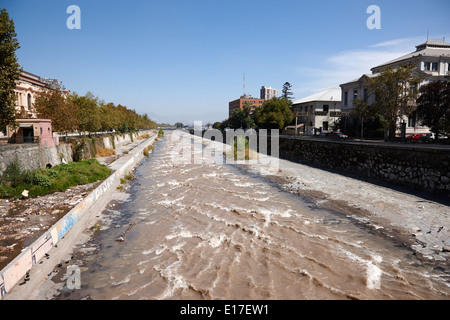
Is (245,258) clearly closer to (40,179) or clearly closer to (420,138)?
(40,179)

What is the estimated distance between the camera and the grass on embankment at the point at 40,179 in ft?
43.1

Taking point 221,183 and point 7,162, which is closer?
point 7,162

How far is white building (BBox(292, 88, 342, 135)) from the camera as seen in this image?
5206cm

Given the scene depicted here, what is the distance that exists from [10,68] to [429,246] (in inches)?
820

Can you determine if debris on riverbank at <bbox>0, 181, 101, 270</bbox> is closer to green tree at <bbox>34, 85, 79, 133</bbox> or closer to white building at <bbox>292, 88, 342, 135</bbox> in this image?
green tree at <bbox>34, 85, 79, 133</bbox>

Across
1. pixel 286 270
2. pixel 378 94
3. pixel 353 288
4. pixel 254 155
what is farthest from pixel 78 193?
pixel 378 94

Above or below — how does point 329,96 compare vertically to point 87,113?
above

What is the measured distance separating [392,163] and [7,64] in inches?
912

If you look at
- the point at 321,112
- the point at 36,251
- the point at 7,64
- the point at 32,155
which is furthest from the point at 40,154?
the point at 321,112

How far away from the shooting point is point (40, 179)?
1420 cm

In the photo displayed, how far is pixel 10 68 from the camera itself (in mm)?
14859

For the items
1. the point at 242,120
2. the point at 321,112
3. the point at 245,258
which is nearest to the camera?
the point at 245,258

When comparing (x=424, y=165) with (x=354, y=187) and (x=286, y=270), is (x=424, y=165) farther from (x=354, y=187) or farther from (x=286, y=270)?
(x=286, y=270)
